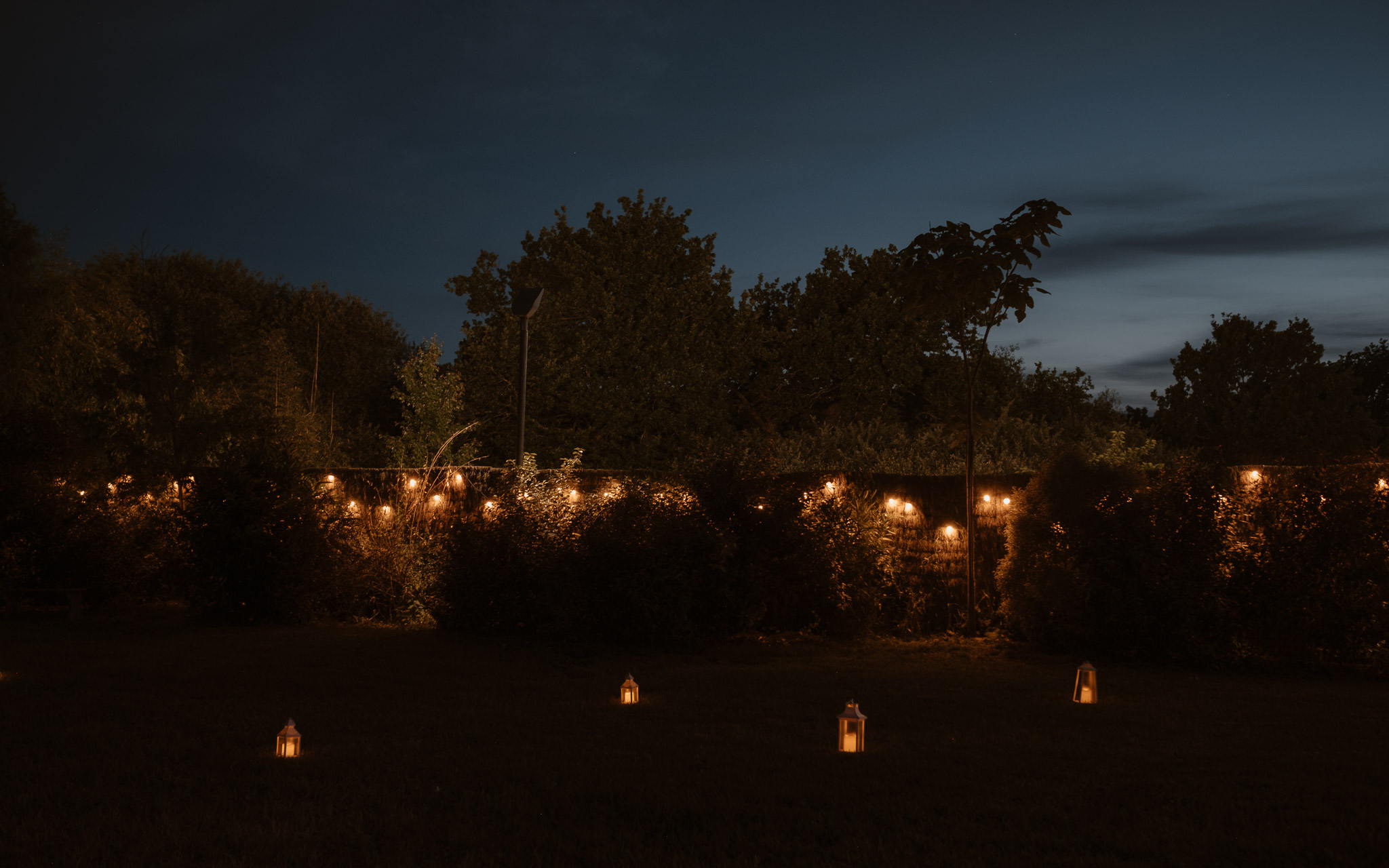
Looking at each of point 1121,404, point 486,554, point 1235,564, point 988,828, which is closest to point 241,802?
point 988,828

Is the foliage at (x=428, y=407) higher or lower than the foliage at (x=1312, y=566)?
higher

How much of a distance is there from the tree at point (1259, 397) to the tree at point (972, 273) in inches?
797

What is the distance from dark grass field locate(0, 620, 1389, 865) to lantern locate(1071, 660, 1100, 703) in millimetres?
138

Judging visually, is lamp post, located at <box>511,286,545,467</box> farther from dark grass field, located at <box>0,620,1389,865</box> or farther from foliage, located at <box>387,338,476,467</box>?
foliage, located at <box>387,338,476,467</box>

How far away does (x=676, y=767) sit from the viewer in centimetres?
482

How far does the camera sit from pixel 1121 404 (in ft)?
92.8

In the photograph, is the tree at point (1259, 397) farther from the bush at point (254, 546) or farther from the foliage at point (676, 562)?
the bush at point (254, 546)

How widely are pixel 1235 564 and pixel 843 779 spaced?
5.59m

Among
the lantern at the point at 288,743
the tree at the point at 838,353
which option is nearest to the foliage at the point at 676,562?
the lantern at the point at 288,743

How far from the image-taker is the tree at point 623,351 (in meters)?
22.7

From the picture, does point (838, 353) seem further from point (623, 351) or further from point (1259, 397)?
point (1259, 397)

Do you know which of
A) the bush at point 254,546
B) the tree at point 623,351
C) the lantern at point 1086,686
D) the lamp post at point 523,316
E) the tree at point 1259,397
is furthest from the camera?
the tree at point 1259,397

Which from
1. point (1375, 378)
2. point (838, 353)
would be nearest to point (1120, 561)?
point (838, 353)

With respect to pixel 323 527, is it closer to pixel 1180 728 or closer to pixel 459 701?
pixel 459 701
